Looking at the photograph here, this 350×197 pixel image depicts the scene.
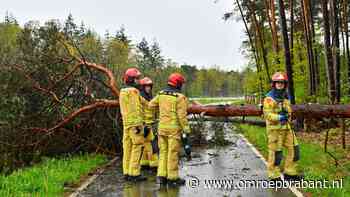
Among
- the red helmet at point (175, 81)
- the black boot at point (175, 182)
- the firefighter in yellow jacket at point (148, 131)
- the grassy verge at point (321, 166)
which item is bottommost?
the black boot at point (175, 182)

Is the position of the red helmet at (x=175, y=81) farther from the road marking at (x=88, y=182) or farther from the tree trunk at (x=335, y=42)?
the tree trunk at (x=335, y=42)

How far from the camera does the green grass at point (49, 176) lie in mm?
7801

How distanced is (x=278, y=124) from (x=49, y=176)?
4.52 meters

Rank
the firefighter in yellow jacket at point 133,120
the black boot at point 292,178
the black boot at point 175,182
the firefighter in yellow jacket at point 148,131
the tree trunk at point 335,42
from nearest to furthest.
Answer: the black boot at point 175,182 → the black boot at point 292,178 → the firefighter in yellow jacket at point 133,120 → the firefighter in yellow jacket at point 148,131 → the tree trunk at point 335,42

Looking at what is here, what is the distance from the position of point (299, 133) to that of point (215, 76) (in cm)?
9266

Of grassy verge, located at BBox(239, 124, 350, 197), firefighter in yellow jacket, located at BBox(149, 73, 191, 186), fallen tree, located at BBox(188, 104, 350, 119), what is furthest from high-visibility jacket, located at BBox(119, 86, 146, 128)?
grassy verge, located at BBox(239, 124, 350, 197)

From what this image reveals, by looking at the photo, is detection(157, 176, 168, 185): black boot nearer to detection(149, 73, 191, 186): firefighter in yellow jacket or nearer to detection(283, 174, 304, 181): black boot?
detection(149, 73, 191, 186): firefighter in yellow jacket

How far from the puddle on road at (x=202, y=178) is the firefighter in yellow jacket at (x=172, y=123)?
291 millimetres

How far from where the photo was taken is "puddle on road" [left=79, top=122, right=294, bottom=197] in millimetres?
7586

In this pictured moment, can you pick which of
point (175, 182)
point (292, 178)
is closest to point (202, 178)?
point (175, 182)

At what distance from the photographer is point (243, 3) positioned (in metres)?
26.7

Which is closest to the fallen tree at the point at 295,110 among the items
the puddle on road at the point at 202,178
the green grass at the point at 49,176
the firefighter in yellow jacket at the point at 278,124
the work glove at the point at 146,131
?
the puddle on road at the point at 202,178

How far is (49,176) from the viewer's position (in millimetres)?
8828

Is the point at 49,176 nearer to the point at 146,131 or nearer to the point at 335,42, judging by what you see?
the point at 146,131
